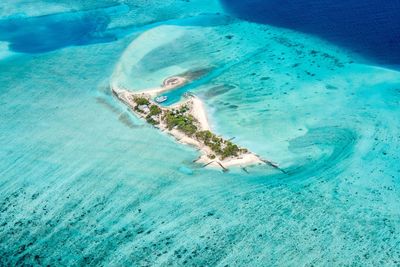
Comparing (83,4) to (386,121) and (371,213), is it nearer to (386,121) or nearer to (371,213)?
(386,121)

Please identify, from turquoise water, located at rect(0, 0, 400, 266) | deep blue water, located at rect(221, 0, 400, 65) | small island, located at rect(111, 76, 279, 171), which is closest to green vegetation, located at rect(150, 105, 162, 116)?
small island, located at rect(111, 76, 279, 171)

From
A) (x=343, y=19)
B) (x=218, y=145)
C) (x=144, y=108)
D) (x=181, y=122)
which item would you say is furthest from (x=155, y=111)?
(x=343, y=19)

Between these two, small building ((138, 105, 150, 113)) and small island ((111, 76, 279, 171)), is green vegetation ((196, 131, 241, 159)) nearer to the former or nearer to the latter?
small island ((111, 76, 279, 171))

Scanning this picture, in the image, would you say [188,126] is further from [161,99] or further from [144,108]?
[161,99]

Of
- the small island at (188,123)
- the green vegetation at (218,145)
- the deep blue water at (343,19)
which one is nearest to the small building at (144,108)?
the small island at (188,123)

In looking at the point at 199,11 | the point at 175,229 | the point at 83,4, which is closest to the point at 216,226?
the point at 175,229

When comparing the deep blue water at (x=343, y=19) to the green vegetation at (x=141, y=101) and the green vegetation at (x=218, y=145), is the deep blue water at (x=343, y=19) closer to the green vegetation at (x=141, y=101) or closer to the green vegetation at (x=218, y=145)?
the green vegetation at (x=218, y=145)

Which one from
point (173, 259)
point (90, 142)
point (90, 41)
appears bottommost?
point (173, 259)
